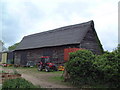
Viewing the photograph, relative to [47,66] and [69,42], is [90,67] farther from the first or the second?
[69,42]

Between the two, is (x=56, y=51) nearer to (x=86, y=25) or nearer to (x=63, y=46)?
(x=63, y=46)

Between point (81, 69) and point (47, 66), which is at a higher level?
point (81, 69)

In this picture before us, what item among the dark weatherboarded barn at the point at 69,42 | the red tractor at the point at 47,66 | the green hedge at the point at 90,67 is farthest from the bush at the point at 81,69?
the dark weatherboarded barn at the point at 69,42

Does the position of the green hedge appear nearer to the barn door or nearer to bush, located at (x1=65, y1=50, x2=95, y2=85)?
bush, located at (x1=65, y1=50, x2=95, y2=85)

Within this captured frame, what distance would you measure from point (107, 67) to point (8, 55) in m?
31.3

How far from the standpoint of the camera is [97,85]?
8.11 meters

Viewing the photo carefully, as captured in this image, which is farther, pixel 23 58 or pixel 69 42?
pixel 23 58

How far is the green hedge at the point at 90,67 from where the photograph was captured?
294 inches

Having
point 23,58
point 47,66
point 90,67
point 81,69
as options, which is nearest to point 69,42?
point 47,66

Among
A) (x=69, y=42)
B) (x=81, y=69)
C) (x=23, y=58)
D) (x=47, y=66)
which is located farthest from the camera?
(x=23, y=58)

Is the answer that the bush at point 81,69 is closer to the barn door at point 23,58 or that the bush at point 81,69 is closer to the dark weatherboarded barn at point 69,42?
the dark weatherboarded barn at point 69,42

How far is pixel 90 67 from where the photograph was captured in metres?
8.36

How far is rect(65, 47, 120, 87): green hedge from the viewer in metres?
7.46

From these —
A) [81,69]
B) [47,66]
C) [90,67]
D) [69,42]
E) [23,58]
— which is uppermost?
[69,42]
